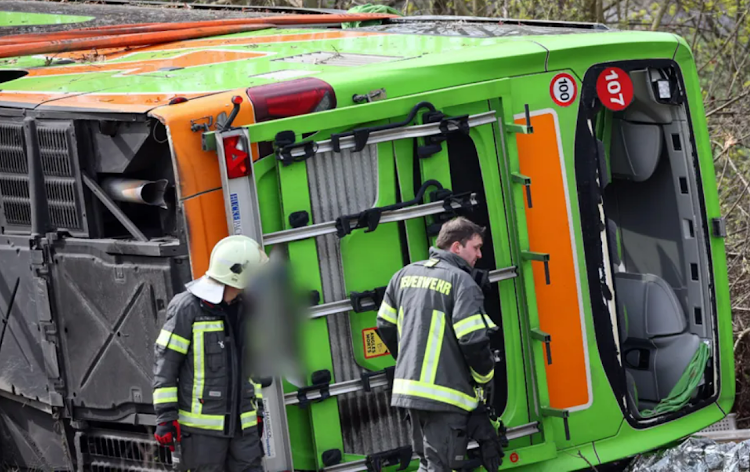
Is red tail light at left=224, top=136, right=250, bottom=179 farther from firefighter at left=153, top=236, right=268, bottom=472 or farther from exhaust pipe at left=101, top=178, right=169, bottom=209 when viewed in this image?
exhaust pipe at left=101, top=178, right=169, bottom=209

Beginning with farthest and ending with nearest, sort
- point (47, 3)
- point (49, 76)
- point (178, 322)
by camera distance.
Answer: point (47, 3) → point (49, 76) → point (178, 322)

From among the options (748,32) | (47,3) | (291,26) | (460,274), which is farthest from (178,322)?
(748,32)

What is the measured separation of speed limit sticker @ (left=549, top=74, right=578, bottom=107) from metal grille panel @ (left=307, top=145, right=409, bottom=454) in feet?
3.81

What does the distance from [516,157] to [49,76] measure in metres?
2.80

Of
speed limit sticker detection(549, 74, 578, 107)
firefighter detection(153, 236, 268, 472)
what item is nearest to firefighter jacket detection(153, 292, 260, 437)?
firefighter detection(153, 236, 268, 472)

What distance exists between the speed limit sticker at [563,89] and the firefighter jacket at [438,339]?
1.25 metres

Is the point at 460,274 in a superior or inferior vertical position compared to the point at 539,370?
superior

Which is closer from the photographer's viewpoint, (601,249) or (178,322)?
(178,322)

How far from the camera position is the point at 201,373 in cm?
511

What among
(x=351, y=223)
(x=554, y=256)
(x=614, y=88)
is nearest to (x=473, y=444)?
(x=554, y=256)

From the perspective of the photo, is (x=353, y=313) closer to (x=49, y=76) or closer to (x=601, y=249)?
(x=601, y=249)

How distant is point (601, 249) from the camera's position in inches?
238

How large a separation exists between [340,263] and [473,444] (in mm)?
1100

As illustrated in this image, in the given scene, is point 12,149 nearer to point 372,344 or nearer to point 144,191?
point 144,191
